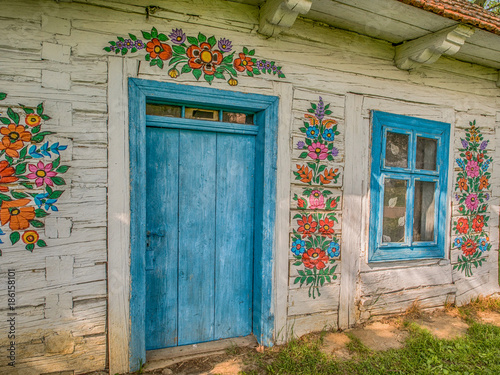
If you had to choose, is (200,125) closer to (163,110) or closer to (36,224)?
(163,110)

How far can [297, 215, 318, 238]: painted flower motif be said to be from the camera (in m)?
2.94

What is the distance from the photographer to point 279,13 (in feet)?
8.21

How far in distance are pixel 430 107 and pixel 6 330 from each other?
4365mm

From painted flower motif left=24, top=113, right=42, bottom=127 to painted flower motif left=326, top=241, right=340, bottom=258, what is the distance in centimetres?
263

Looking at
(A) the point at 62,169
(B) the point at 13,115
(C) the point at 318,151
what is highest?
(B) the point at 13,115

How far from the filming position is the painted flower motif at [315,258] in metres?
2.97

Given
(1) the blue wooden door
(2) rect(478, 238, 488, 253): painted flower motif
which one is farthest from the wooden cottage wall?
(2) rect(478, 238, 488, 253): painted flower motif

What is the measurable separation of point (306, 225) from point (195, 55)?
1.78m

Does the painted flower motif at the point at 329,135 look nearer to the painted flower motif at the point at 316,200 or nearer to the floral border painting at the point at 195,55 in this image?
the painted flower motif at the point at 316,200

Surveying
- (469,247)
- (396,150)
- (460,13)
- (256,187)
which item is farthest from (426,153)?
(256,187)

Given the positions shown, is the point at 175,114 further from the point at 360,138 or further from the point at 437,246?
the point at 437,246

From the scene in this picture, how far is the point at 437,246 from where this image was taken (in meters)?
3.64

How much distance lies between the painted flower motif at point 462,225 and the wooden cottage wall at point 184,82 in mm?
215

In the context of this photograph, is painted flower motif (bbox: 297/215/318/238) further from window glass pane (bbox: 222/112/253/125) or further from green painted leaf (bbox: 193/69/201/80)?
green painted leaf (bbox: 193/69/201/80)
